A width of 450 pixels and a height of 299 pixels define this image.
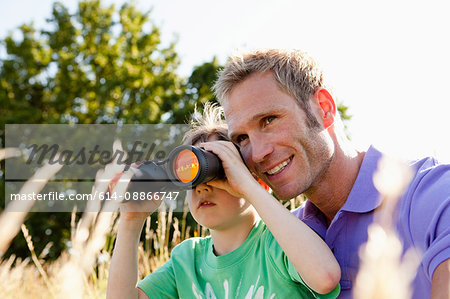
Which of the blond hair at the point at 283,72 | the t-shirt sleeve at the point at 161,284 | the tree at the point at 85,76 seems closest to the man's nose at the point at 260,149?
the blond hair at the point at 283,72

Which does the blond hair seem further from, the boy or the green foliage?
the green foliage

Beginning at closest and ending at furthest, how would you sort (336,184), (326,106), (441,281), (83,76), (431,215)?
1. (441,281)
2. (431,215)
3. (336,184)
4. (326,106)
5. (83,76)

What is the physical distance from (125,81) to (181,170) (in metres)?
15.6

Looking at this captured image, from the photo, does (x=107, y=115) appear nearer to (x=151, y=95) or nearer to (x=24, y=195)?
(x=151, y=95)

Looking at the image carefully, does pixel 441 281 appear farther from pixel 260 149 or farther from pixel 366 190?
pixel 260 149

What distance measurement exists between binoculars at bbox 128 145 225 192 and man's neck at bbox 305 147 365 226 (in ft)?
1.50

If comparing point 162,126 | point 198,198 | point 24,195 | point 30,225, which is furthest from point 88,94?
point 24,195

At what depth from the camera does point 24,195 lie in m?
0.88

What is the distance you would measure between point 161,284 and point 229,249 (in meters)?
0.39

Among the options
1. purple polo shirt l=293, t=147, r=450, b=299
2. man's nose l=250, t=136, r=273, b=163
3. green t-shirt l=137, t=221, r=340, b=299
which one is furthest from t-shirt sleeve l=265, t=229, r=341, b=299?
A: man's nose l=250, t=136, r=273, b=163

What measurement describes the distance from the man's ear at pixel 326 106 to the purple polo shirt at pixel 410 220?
24cm

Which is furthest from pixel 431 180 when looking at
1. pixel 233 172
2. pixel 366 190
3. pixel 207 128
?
pixel 207 128

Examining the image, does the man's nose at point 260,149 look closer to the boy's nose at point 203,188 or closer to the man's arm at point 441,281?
the boy's nose at point 203,188

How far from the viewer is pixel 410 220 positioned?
1528 mm
